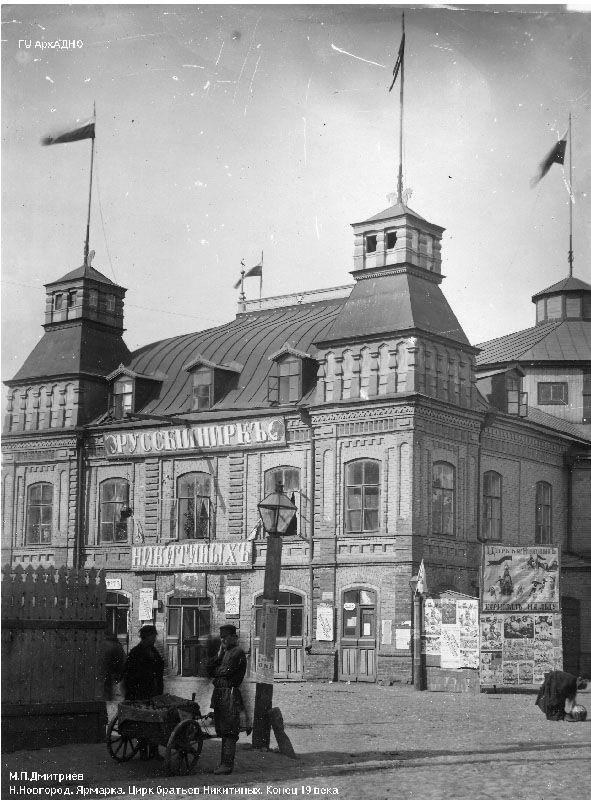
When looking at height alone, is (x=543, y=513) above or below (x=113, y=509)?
above

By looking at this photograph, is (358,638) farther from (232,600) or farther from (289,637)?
(232,600)

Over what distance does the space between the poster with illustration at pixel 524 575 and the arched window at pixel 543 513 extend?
15 centimetres

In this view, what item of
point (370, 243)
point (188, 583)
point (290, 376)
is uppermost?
point (370, 243)

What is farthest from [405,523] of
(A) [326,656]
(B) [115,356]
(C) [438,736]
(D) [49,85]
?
(D) [49,85]

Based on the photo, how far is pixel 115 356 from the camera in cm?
1425

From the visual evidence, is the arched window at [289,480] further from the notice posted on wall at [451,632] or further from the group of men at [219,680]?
the notice posted on wall at [451,632]

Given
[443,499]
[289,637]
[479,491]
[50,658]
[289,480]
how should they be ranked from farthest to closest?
1. [479,491]
2. [443,499]
3. [289,637]
4. [289,480]
5. [50,658]

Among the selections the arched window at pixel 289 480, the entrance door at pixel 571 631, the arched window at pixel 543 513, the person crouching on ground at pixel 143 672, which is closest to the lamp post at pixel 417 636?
the arched window at pixel 543 513

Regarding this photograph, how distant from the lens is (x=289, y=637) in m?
15.2

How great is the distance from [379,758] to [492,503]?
4342 millimetres

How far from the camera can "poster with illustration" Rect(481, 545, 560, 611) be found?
640 inches

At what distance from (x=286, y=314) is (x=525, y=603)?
5092 millimetres

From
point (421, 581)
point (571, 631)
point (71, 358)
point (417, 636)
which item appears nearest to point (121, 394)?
point (71, 358)

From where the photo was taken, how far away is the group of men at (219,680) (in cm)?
1175
